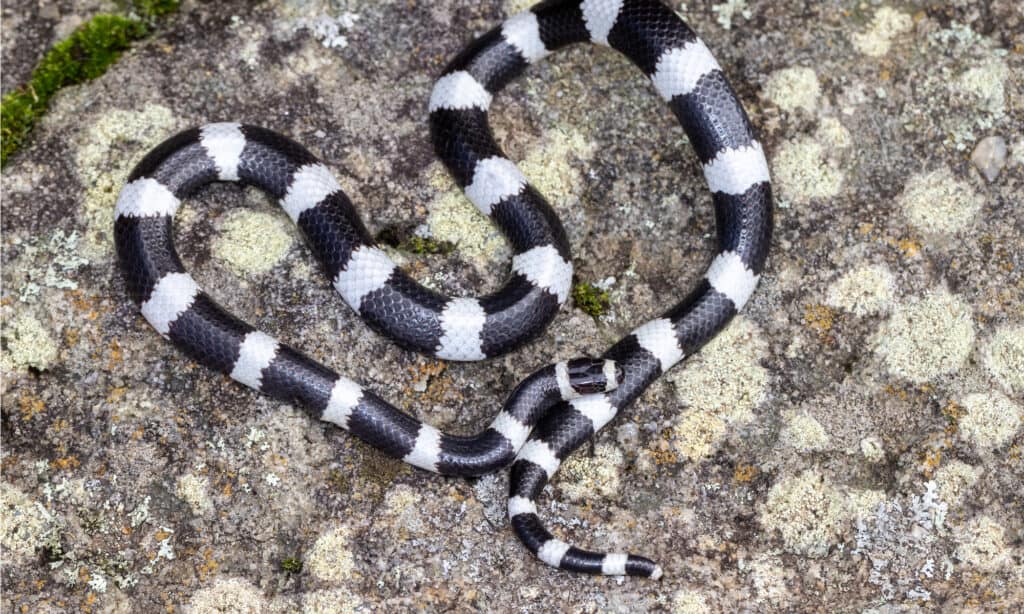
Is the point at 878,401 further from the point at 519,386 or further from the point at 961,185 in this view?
the point at 519,386

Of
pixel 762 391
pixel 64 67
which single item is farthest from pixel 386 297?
pixel 64 67

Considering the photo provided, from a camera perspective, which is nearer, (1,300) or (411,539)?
(411,539)

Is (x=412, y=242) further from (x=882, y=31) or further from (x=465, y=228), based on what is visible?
(x=882, y=31)

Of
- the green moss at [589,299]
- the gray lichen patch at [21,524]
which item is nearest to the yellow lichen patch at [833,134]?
the green moss at [589,299]

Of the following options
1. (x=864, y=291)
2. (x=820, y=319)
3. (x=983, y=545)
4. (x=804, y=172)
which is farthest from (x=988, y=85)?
(x=983, y=545)

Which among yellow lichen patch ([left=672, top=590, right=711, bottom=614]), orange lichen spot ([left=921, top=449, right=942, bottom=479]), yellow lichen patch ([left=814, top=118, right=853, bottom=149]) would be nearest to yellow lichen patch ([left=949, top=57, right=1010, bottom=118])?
yellow lichen patch ([left=814, top=118, right=853, bottom=149])

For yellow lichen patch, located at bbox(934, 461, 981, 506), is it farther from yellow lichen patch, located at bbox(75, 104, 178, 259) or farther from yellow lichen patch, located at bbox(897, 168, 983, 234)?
yellow lichen patch, located at bbox(75, 104, 178, 259)
